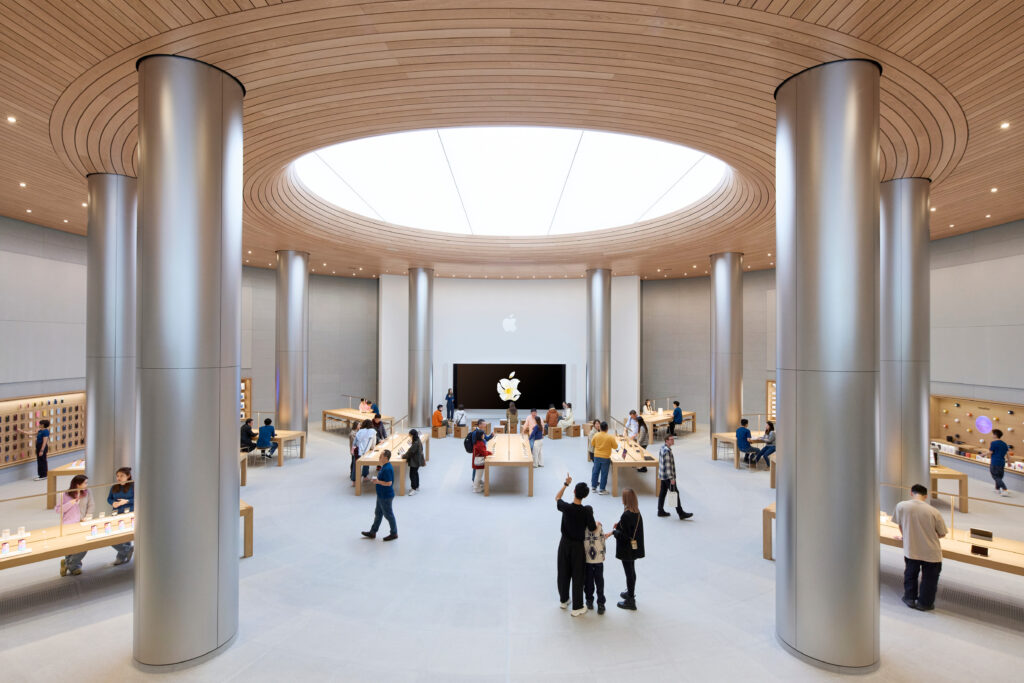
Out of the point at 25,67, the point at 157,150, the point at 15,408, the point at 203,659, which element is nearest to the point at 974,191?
the point at 157,150

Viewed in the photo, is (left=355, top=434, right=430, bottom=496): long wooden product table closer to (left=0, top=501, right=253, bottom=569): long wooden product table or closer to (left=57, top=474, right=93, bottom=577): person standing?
(left=0, top=501, right=253, bottom=569): long wooden product table

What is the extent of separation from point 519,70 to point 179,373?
14.5 ft

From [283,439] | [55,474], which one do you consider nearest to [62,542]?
[55,474]

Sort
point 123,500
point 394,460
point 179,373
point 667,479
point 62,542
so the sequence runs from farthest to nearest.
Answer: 1. point 394,460
2. point 667,479
3. point 123,500
4. point 62,542
5. point 179,373

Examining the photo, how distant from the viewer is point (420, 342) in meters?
18.0

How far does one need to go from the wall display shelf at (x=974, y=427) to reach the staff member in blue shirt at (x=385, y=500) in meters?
10.7

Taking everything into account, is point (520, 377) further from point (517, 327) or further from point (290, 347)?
point (290, 347)

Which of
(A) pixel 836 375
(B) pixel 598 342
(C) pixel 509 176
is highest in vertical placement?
(C) pixel 509 176

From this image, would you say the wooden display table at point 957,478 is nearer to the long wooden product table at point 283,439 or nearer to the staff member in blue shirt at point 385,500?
the staff member in blue shirt at point 385,500

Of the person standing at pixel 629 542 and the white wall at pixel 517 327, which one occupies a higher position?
the white wall at pixel 517 327

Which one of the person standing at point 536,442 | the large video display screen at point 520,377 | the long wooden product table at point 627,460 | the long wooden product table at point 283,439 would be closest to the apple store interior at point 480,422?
the long wooden product table at point 627,460

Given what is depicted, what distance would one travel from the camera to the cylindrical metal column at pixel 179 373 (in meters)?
4.24

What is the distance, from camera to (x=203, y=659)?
4316 mm

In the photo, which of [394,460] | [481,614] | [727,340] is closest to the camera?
[481,614]
